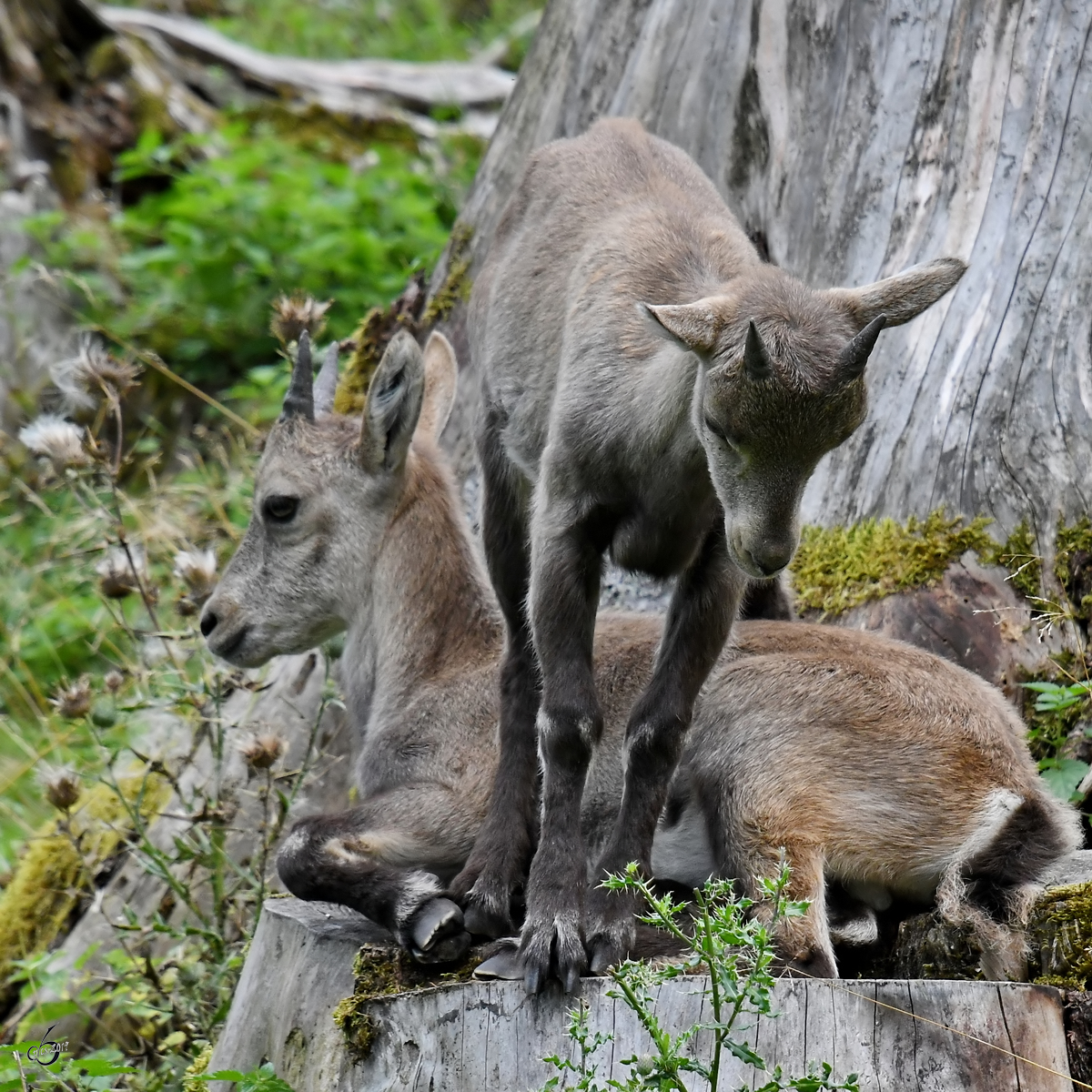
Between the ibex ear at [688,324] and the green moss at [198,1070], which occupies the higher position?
the ibex ear at [688,324]

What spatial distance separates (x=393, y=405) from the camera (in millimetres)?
5660

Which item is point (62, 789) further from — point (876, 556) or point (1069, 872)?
point (1069, 872)

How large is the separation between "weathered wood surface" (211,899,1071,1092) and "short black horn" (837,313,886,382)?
5.20 feet

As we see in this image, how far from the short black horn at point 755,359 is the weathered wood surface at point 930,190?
264cm

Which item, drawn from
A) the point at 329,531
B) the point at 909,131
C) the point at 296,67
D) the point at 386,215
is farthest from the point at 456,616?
the point at 296,67

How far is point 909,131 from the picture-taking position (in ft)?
22.3

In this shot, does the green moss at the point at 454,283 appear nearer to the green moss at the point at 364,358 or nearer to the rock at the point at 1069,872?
the green moss at the point at 364,358

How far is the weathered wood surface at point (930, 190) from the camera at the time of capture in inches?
242

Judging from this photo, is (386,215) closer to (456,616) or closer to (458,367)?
(458,367)

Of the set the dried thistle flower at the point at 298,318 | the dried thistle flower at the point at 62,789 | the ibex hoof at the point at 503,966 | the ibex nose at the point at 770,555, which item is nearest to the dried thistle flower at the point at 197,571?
the dried thistle flower at the point at 62,789

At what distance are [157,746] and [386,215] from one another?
534 cm

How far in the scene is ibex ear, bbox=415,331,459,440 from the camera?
6379mm

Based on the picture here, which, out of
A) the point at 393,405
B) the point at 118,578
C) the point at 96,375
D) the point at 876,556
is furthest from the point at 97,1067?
the point at 876,556

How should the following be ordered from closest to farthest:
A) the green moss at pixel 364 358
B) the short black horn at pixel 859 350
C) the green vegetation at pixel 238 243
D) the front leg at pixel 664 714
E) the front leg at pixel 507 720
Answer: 1. the short black horn at pixel 859 350
2. the front leg at pixel 664 714
3. the front leg at pixel 507 720
4. the green moss at pixel 364 358
5. the green vegetation at pixel 238 243
